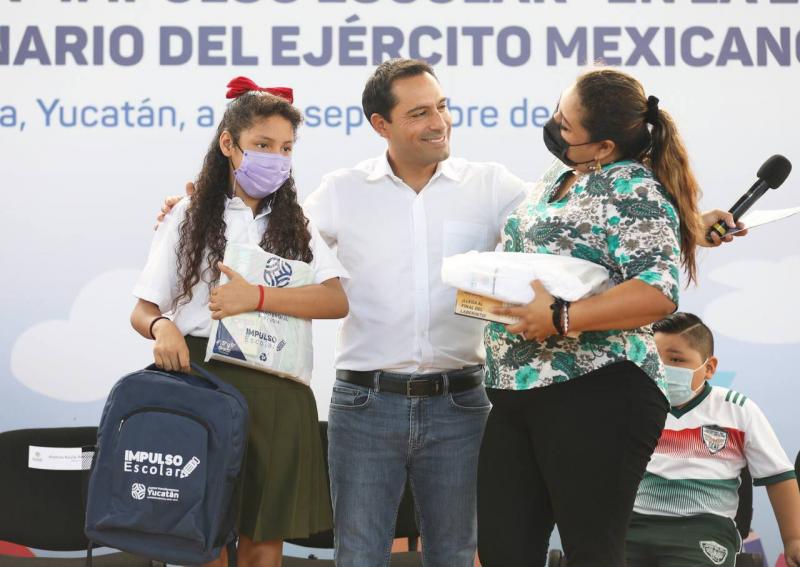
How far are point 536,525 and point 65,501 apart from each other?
80.0 inches

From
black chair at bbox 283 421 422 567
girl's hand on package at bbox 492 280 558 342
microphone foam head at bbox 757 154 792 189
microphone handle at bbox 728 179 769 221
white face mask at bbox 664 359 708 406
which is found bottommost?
black chair at bbox 283 421 422 567

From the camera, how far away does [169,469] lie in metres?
2.42

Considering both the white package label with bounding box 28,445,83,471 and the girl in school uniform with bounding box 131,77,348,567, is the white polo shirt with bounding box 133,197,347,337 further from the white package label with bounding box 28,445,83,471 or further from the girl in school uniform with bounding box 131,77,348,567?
the white package label with bounding box 28,445,83,471

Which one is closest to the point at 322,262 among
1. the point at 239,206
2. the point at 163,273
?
the point at 239,206

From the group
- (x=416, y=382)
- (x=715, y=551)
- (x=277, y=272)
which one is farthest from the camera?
(x=715, y=551)

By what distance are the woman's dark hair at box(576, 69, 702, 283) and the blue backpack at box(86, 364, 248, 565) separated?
1.10 m

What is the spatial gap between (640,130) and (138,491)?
4.82 feet

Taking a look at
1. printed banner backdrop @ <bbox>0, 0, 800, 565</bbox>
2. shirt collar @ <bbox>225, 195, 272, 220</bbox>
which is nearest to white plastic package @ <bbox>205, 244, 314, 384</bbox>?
shirt collar @ <bbox>225, 195, 272, 220</bbox>

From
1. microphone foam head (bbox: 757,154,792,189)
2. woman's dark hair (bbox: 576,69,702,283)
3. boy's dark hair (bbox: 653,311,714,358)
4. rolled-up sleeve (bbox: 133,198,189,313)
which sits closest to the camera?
woman's dark hair (bbox: 576,69,702,283)

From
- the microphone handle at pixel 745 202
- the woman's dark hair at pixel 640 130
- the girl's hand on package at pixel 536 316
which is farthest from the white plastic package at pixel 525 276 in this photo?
the microphone handle at pixel 745 202

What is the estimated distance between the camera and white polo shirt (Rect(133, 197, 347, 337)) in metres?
2.61

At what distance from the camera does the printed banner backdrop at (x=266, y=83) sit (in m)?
4.16

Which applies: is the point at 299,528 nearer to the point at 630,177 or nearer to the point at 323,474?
the point at 323,474

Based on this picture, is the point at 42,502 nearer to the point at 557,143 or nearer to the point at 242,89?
the point at 242,89
